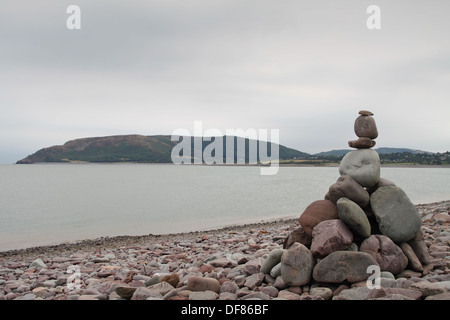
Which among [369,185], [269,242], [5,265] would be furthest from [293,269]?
[5,265]

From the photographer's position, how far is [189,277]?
878 cm

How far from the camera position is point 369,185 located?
10.1 m

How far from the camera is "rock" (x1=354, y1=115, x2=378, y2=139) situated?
34.2 ft

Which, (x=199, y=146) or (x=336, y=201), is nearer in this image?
(x=336, y=201)

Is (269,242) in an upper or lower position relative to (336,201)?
lower

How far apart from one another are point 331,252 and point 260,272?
206cm

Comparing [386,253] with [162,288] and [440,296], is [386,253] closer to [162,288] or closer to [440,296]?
[440,296]

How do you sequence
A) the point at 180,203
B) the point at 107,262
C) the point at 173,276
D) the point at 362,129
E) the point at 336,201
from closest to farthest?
1. the point at 173,276
2. the point at 336,201
3. the point at 362,129
4. the point at 107,262
5. the point at 180,203

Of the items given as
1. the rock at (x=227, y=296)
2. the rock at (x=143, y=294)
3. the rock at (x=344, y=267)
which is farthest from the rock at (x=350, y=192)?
the rock at (x=143, y=294)

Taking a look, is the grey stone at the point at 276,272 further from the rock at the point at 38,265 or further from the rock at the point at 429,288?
the rock at the point at 38,265

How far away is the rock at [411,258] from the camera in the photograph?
876 centimetres

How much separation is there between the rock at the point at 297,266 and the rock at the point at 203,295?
5.67 ft

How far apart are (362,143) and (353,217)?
251cm
